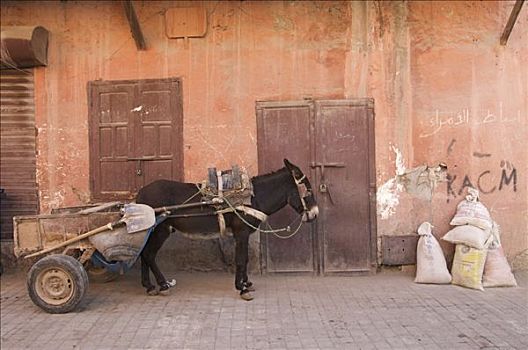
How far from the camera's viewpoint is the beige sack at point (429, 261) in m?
6.41

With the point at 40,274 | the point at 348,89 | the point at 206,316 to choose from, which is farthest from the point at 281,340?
the point at 348,89

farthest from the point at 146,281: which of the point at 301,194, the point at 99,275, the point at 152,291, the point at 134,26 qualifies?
the point at 134,26

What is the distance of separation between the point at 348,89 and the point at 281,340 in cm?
364

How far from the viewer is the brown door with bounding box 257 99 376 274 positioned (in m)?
6.89

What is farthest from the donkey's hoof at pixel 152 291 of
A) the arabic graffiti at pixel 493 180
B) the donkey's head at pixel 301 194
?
the arabic graffiti at pixel 493 180

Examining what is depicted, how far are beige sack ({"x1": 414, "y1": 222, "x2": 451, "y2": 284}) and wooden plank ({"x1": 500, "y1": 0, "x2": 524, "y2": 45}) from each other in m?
2.67

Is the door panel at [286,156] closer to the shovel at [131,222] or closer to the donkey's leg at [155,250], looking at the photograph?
the donkey's leg at [155,250]

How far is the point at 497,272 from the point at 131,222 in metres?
4.36

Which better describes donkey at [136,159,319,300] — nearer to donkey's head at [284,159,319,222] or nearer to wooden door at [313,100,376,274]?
donkey's head at [284,159,319,222]

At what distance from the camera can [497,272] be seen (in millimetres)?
6238

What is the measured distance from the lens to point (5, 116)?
724 cm

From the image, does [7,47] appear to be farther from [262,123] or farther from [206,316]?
[206,316]

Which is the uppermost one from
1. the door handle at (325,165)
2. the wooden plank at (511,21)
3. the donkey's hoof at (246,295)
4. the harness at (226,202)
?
the wooden plank at (511,21)

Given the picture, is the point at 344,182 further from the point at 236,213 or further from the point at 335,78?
the point at 236,213
